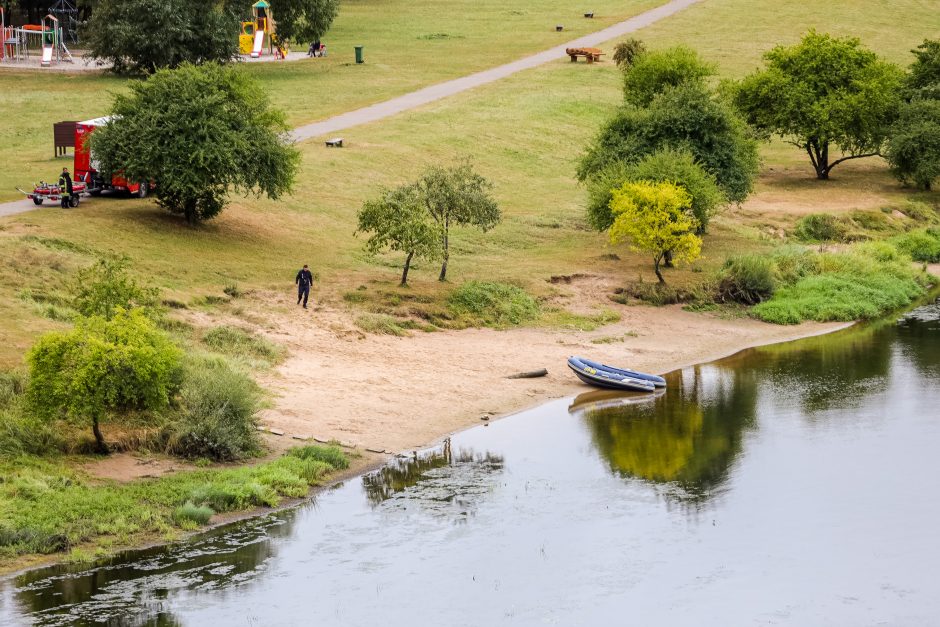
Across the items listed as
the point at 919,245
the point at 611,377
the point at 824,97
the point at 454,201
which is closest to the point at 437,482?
the point at 611,377

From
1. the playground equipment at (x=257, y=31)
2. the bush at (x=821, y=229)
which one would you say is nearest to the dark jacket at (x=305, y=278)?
the bush at (x=821, y=229)

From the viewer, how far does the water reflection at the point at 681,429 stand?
36062 mm

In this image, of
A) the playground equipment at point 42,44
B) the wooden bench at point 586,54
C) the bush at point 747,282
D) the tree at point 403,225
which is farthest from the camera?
the wooden bench at point 586,54

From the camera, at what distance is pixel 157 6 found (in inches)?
3219

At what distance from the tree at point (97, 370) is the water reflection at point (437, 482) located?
613 centimetres

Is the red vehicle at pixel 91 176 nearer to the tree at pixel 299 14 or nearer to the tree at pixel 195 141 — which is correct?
the tree at pixel 195 141

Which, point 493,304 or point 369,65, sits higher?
point 369,65

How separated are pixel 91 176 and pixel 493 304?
1814cm

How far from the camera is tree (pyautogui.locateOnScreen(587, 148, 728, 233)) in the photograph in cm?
5669

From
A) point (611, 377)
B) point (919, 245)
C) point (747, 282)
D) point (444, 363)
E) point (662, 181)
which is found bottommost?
point (611, 377)

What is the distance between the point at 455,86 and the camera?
90375mm

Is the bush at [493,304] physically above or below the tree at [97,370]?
below

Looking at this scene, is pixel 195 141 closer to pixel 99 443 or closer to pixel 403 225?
pixel 403 225

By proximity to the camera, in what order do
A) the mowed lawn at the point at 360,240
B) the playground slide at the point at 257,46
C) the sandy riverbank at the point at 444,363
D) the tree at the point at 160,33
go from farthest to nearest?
the playground slide at the point at 257,46 → the tree at the point at 160,33 → the mowed lawn at the point at 360,240 → the sandy riverbank at the point at 444,363
